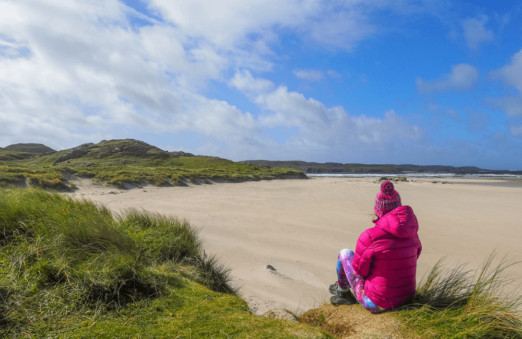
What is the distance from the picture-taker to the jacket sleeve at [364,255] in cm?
332

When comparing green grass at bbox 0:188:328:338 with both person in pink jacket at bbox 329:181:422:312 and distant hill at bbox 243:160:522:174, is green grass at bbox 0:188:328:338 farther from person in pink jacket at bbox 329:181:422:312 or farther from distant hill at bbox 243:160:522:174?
distant hill at bbox 243:160:522:174

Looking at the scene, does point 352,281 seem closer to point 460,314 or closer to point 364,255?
point 364,255

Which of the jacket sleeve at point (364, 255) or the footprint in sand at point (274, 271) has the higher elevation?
the jacket sleeve at point (364, 255)

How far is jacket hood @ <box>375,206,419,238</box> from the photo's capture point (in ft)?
10.1

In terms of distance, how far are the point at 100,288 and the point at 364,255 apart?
3.07 meters

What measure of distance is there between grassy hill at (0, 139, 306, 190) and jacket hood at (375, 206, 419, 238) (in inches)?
798

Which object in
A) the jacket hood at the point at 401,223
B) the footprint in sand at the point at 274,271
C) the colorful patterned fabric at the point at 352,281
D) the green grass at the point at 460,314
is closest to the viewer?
the green grass at the point at 460,314

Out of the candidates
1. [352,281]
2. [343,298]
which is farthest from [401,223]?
[343,298]

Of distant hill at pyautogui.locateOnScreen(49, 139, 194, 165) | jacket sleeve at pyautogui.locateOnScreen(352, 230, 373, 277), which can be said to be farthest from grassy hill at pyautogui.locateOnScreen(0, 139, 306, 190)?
jacket sleeve at pyautogui.locateOnScreen(352, 230, 373, 277)

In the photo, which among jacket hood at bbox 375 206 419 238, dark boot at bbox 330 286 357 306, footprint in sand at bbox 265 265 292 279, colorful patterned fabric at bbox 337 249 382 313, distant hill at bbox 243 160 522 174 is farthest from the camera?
distant hill at bbox 243 160 522 174

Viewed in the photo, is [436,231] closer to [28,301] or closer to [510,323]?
[510,323]

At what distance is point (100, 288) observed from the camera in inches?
120

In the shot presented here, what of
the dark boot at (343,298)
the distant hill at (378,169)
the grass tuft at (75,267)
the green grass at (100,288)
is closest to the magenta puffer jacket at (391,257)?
the dark boot at (343,298)

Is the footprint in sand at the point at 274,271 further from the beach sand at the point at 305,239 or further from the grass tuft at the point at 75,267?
the grass tuft at the point at 75,267
